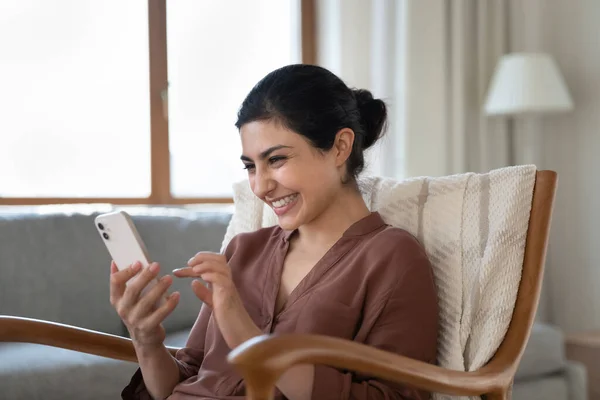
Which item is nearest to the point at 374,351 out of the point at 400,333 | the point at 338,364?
the point at 338,364

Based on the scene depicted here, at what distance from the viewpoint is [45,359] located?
1.99m

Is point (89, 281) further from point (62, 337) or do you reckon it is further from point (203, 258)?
point (203, 258)

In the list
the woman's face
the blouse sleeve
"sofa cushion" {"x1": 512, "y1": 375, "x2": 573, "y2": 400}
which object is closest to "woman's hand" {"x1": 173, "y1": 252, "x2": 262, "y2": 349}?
the blouse sleeve

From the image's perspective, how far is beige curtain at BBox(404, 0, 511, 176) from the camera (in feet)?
11.6

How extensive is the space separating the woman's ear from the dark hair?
0.01 m

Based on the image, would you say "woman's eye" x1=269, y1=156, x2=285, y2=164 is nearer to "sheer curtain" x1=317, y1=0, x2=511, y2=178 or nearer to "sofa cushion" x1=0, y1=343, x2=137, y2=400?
"sofa cushion" x1=0, y1=343, x2=137, y2=400

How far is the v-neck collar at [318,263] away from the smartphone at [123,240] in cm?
20

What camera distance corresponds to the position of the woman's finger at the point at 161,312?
1254 mm

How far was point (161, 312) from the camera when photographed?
126 centimetres

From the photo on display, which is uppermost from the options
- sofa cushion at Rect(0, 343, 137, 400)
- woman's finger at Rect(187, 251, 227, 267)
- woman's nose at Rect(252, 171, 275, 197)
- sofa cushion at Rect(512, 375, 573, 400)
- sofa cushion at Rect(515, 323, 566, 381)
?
woman's nose at Rect(252, 171, 275, 197)

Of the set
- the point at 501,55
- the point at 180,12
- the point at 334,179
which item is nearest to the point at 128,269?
the point at 334,179

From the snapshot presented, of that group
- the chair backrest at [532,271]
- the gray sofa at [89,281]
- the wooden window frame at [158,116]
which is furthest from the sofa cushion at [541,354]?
the wooden window frame at [158,116]

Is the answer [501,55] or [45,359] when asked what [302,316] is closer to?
[45,359]

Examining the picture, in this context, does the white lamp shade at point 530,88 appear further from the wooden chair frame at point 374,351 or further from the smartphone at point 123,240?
the smartphone at point 123,240
